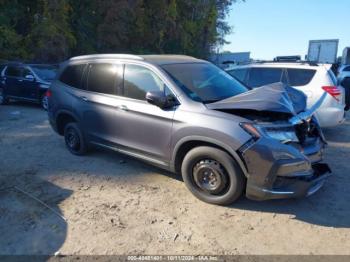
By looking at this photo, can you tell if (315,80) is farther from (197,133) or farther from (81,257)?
(81,257)

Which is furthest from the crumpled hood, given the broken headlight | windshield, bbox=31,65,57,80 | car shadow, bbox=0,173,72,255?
windshield, bbox=31,65,57,80

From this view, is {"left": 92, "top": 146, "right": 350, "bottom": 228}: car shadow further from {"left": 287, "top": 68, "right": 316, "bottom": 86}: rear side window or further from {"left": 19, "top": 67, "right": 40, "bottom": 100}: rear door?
{"left": 19, "top": 67, "right": 40, "bottom": 100}: rear door

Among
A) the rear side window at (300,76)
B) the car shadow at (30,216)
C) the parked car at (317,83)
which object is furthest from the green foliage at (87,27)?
the car shadow at (30,216)

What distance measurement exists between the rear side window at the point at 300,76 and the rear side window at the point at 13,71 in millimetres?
9418

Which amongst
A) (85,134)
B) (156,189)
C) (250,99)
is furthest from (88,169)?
(250,99)

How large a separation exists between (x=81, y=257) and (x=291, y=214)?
2415 mm

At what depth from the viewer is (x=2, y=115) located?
1096cm

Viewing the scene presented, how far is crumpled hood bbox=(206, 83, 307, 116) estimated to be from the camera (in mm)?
4023

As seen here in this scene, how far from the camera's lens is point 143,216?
13.6 feet

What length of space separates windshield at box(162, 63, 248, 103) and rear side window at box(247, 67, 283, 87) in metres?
2.75

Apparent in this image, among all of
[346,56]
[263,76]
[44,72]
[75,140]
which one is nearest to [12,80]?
[44,72]

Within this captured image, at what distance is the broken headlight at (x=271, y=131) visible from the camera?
3.88 meters

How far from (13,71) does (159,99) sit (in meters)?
10.2

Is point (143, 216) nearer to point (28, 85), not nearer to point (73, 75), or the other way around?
point (73, 75)
